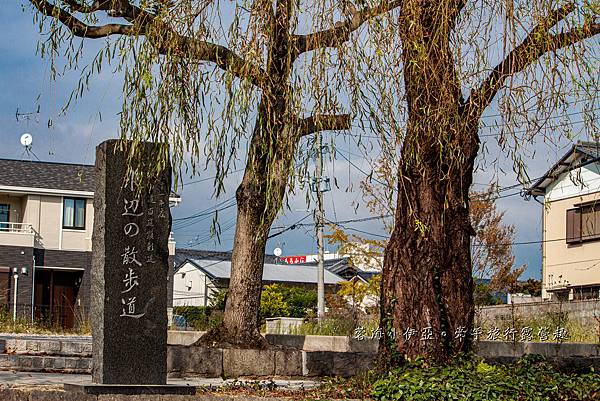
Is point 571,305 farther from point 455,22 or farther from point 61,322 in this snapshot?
point 61,322

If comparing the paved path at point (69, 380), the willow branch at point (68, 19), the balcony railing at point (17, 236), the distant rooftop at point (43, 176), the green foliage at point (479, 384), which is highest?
the distant rooftop at point (43, 176)

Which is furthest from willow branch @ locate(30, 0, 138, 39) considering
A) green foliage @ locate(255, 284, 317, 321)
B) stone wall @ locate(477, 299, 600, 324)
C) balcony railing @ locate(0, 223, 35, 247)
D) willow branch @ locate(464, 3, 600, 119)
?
balcony railing @ locate(0, 223, 35, 247)

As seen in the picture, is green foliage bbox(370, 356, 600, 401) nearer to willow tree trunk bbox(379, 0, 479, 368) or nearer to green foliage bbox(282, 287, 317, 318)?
willow tree trunk bbox(379, 0, 479, 368)

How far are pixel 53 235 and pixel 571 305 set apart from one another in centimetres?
2167

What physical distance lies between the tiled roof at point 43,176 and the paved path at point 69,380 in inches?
962

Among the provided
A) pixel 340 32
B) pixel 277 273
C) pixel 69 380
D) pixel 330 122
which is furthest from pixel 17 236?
pixel 330 122

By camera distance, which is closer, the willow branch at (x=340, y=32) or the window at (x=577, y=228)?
the willow branch at (x=340, y=32)

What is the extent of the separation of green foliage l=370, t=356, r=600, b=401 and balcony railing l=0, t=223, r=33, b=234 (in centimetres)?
2866

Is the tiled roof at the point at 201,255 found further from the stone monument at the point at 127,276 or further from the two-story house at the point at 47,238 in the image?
the stone monument at the point at 127,276

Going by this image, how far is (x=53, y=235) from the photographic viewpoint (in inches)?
1435

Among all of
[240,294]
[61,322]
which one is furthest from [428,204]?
[61,322]

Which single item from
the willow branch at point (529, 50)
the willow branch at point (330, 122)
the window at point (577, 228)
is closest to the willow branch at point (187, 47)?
the willow branch at point (330, 122)

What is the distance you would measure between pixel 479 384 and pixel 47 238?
3055 centimetres

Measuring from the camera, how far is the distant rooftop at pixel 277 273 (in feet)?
151
